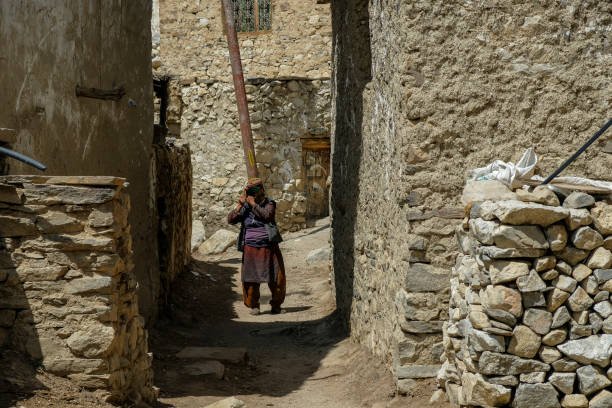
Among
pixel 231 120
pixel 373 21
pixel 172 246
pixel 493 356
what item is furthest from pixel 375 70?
pixel 231 120

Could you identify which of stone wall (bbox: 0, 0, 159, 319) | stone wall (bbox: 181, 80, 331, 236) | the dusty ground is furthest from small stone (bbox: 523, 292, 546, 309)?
stone wall (bbox: 181, 80, 331, 236)

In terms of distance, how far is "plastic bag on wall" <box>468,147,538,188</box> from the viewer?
412 cm

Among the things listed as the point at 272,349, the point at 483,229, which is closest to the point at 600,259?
the point at 483,229

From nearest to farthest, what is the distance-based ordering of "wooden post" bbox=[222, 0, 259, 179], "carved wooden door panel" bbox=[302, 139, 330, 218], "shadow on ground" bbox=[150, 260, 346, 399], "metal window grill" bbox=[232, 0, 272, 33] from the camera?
1. "shadow on ground" bbox=[150, 260, 346, 399]
2. "wooden post" bbox=[222, 0, 259, 179]
3. "carved wooden door panel" bbox=[302, 139, 330, 218]
4. "metal window grill" bbox=[232, 0, 272, 33]

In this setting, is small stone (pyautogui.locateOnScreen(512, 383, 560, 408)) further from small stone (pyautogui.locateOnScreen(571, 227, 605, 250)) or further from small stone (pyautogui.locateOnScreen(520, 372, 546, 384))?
small stone (pyautogui.locateOnScreen(571, 227, 605, 250))

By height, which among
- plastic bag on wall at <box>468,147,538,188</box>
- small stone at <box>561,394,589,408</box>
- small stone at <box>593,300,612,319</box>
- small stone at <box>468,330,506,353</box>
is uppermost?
plastic bag on wall at <box>468,147,538,188</box>

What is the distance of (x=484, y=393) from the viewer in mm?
3664

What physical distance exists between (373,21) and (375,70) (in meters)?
0.41

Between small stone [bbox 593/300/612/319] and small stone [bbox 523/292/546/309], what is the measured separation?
276mm

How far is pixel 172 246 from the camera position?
895 cm

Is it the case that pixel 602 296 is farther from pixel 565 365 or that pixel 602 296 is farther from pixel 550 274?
pixel 565 365

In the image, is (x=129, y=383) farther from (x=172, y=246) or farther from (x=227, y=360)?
(x=172, y=246)

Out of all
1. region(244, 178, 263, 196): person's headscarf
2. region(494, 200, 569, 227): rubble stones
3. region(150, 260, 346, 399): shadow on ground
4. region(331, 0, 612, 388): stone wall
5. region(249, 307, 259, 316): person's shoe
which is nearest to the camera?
region(494, 200, 569, 227): rubble stones

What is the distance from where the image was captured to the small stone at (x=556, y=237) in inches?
140
